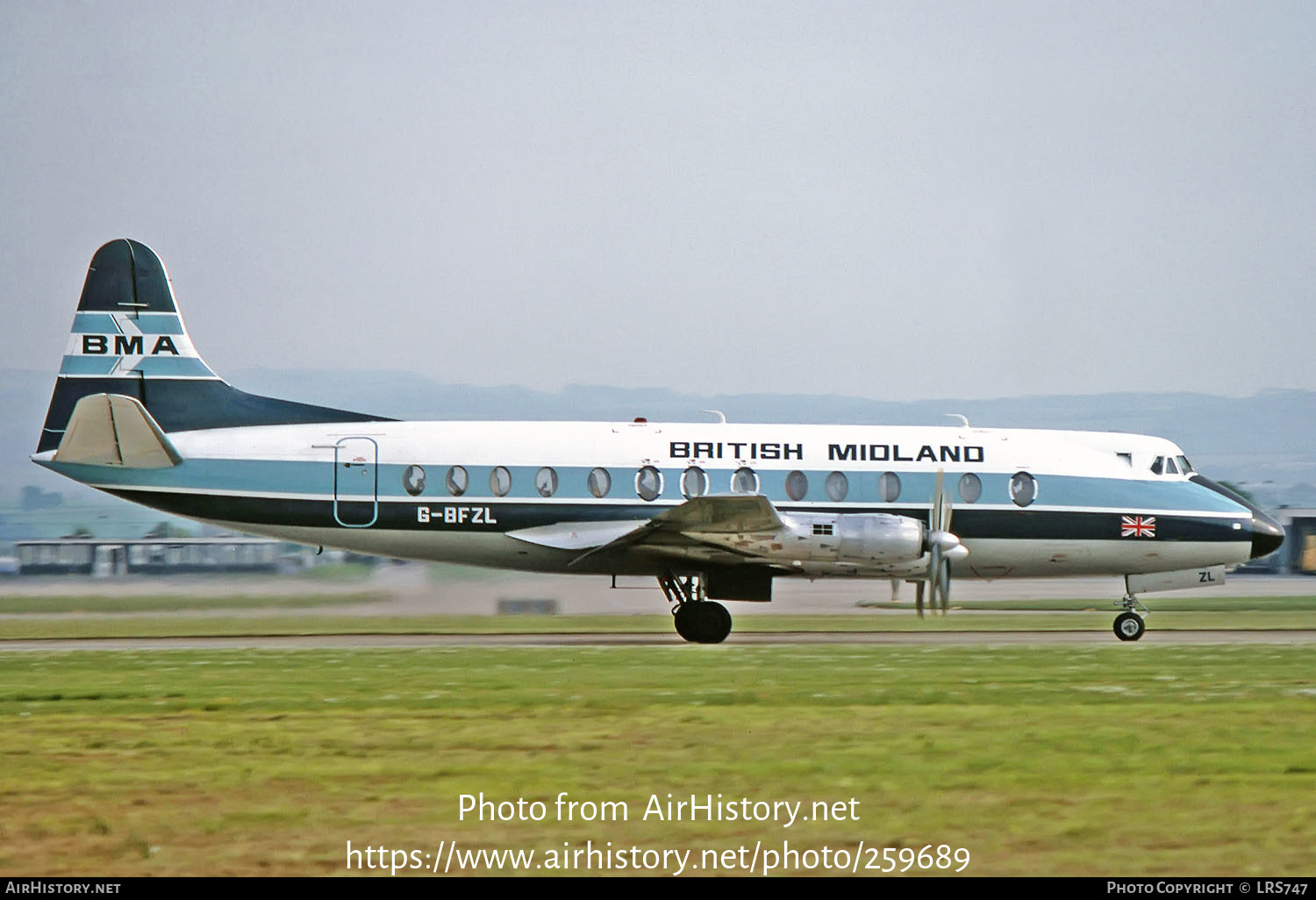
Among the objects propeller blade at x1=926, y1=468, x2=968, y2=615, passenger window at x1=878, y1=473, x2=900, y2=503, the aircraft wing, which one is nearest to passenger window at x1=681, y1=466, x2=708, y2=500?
the aircraft wing

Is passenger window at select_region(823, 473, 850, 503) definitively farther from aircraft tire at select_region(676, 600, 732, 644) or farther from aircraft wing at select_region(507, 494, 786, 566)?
aircraft tire at select_region(676, 600, 732, 644)

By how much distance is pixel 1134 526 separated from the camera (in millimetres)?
25828

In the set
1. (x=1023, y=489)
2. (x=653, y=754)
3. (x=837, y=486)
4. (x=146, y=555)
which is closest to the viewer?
(x=653, y=754)

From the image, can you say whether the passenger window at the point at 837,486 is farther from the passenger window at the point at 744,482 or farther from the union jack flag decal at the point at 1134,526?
the union jack flag decal at the point at 1134,526

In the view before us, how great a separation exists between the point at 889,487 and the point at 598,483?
5.09 m

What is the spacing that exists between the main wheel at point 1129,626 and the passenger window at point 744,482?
23.4ft

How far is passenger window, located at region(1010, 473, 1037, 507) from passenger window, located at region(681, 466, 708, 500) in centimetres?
560

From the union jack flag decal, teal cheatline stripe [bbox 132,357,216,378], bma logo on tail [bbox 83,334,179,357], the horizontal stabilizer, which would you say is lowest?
the union jack flag decal

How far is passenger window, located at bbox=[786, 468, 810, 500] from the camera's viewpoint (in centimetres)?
2472

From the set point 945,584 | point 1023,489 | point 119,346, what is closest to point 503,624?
point 119,346

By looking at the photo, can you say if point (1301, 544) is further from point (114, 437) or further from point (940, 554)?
point (114, 437)

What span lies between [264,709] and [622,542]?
28.4ft

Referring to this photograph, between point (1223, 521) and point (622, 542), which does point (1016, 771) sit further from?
point (1223, 521)

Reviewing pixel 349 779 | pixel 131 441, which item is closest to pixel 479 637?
pixel 131 441
